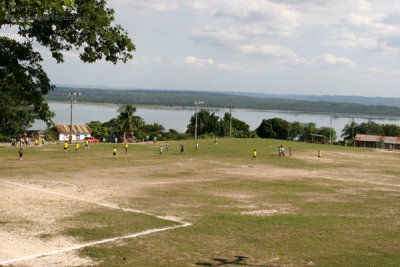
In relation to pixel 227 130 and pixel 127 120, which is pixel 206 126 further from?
pixel 127 120

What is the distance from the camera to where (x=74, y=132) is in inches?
3627

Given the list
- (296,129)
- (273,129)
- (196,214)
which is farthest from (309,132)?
(196,214)

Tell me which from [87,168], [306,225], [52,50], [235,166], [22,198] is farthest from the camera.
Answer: [235,166]

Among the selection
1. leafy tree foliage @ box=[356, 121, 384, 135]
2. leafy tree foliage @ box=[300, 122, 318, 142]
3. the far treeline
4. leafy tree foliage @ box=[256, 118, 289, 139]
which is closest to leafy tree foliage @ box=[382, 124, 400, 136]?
the far treeline

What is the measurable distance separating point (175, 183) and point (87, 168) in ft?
39.1

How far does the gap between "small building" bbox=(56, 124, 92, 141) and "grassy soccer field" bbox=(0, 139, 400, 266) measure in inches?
1820

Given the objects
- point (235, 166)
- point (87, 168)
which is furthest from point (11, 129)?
point (235, 166)

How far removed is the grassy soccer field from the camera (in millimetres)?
15180

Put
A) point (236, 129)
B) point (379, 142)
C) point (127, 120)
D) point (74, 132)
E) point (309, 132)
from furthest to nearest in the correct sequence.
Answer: point (309, 132) < point (236, 129) < point (74, 132) < point (379, 142) < point (127, 120)

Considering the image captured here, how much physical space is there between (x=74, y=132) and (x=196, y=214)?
7646 centimetres

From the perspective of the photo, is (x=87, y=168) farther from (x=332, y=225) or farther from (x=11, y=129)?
(x=11, y=129)

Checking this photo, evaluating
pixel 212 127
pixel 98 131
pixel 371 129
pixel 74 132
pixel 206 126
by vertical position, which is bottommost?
pixel 74 132

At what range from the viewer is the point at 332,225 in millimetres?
20328

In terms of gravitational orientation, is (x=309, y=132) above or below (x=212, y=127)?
below
